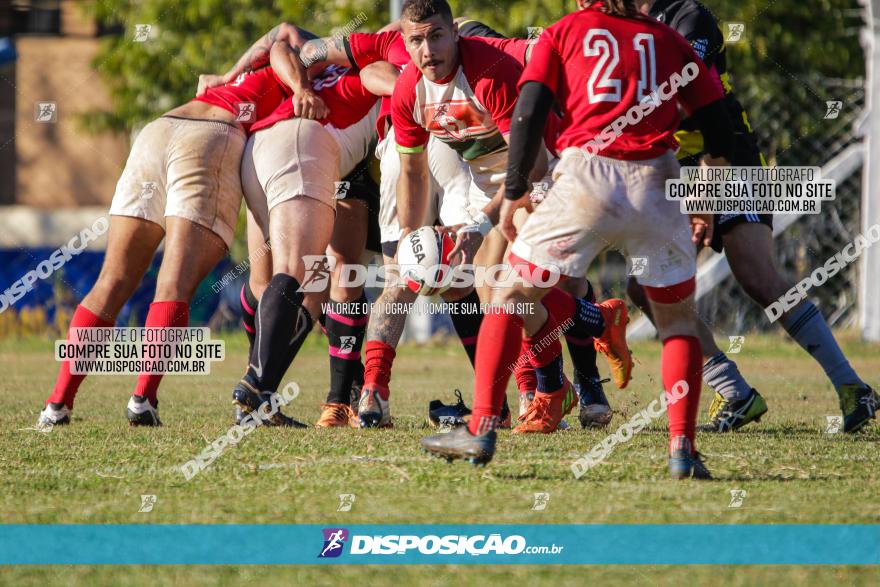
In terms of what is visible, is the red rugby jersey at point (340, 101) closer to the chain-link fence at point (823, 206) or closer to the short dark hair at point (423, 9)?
the short dark hair at point (423, 9)

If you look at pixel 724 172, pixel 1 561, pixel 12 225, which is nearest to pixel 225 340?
pixel 12 225

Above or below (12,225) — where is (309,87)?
above

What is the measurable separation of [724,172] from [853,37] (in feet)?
33.4

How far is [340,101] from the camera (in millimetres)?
6453

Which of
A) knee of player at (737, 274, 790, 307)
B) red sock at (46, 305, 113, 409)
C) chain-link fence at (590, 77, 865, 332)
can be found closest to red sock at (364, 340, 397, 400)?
red sock at (46, 305, 113, 409)

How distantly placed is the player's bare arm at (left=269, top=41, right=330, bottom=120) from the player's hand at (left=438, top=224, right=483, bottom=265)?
3.50 feet

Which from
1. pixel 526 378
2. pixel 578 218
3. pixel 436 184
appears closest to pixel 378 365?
pixel 526 378

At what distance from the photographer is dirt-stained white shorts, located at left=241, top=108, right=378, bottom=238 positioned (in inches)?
241

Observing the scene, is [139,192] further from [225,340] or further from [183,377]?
[225,340]

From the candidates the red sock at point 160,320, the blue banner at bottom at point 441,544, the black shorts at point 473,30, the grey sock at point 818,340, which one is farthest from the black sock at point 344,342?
the blue banner at bottom at point 441,544

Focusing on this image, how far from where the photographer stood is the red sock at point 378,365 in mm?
6215

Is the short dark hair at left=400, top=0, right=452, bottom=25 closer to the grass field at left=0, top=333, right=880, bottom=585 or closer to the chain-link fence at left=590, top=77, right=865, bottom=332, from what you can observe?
the grass field at left=0, top=333, right=880, bottom=585

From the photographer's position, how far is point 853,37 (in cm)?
1475

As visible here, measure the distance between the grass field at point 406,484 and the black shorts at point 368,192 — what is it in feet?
3.49
